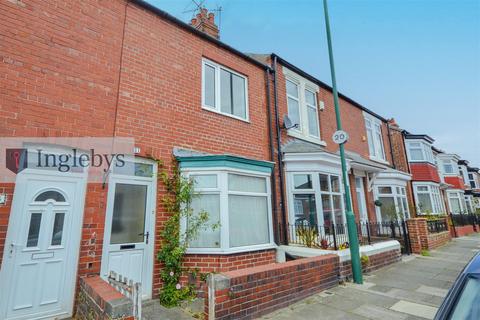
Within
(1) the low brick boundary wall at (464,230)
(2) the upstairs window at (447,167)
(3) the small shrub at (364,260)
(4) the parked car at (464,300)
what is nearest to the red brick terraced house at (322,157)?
(3) the small shrub at (364,260)

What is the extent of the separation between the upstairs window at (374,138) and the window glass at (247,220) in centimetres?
1006

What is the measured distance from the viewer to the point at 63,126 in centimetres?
462

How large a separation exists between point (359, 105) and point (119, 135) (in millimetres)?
13045

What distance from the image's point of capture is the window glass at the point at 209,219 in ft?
19.0

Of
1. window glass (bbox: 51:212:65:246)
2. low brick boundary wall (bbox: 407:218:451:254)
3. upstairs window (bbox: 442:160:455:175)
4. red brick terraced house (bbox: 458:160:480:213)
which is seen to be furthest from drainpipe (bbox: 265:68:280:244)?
red brick terraced house (bbox: 458:160:480:213)

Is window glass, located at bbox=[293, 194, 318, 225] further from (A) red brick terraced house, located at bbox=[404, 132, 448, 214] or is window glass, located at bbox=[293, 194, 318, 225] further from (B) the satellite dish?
(A) red brick terraced house, located at bbox=[404, 132, 448, 214]

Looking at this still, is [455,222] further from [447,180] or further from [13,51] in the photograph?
[13,51]

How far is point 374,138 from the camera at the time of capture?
1500 centimetres

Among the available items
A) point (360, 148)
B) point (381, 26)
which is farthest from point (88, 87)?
point (360, 148)

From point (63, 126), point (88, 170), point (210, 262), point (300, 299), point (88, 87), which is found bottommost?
point (300, 299)

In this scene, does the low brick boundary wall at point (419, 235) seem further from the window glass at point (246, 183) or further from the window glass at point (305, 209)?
the window glass at point (246, 183)

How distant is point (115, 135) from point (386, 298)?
22.0ft

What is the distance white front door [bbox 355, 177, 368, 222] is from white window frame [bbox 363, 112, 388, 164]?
2663mm

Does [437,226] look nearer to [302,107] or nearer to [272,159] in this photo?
[302,107]
